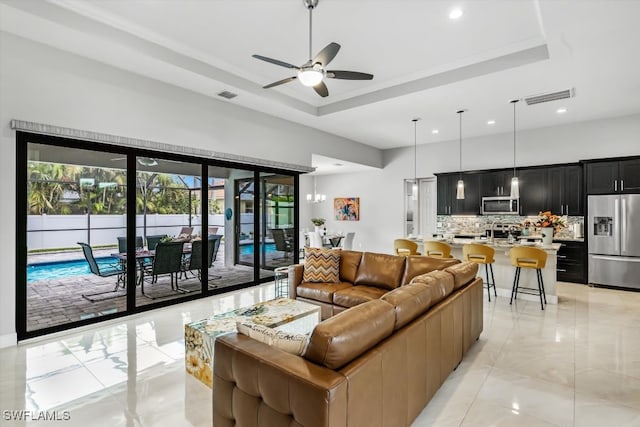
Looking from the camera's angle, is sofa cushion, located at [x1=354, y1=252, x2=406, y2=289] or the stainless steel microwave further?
the stainless steel microwave

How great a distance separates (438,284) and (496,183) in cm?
571

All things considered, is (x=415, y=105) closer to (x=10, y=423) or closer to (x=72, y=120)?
(x=72, y=120)

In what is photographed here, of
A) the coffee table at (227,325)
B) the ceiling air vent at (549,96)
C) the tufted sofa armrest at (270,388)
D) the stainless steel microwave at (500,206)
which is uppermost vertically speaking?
the ceiling air vent at (549,96)

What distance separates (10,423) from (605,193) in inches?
330

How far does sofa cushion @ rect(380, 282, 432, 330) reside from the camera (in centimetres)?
207

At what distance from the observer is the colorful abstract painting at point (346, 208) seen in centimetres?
1023

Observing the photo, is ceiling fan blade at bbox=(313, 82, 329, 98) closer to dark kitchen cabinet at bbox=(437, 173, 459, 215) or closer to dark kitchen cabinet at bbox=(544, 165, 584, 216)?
dark kitchen cabinet at bbox=(437, 173, 459, 215)

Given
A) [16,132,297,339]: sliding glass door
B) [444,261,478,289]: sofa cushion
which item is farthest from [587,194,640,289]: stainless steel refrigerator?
[16,132,297,339]: sliding glass door

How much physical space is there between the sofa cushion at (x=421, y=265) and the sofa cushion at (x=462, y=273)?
0.51 m

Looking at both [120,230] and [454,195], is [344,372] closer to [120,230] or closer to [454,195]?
[120,230]

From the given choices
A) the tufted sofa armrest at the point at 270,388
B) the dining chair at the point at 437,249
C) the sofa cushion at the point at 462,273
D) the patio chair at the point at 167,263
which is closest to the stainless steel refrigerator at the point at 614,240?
the dining chair at the point at 437,249

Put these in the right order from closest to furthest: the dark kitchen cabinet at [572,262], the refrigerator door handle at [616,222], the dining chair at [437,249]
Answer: the dining chair at [437,249]
the refrigerator door handle at [616,222]
the dark kitchen cabinet at [572,262]

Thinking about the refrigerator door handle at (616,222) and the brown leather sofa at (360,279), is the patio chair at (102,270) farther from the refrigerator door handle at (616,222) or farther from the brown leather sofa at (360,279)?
the refrigerator door handle at (616,222)

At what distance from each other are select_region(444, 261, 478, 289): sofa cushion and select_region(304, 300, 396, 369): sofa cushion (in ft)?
4.67
